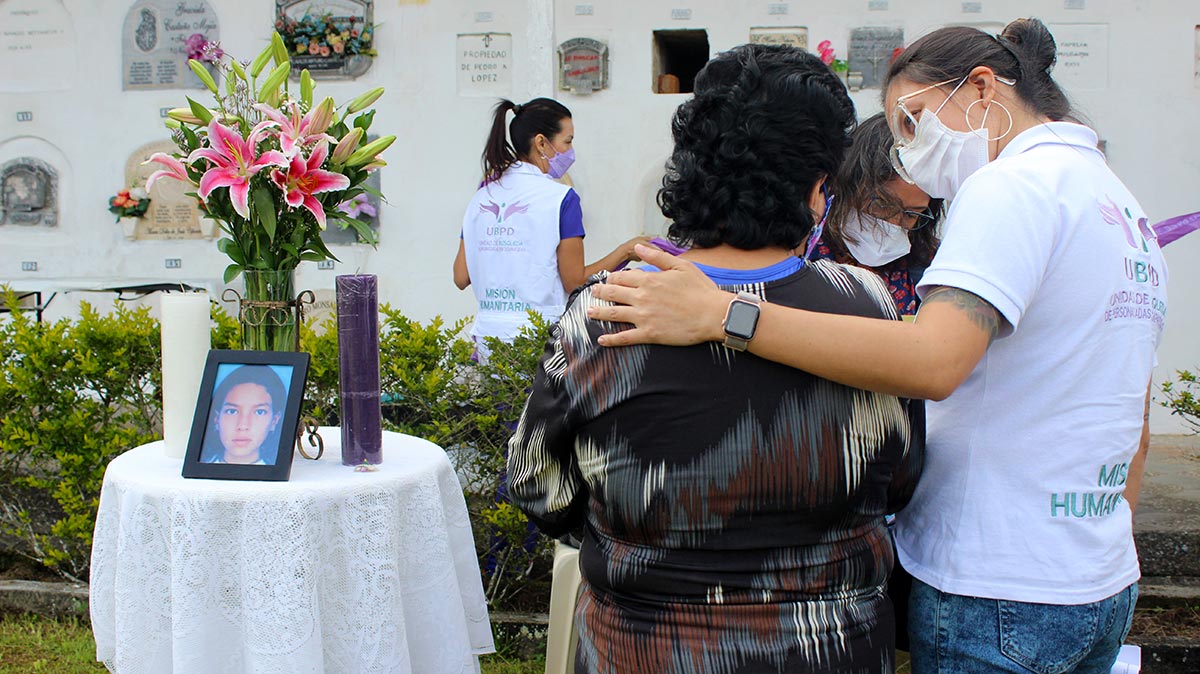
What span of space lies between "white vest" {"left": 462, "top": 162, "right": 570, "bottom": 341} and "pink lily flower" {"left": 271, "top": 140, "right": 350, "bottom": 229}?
170 cm

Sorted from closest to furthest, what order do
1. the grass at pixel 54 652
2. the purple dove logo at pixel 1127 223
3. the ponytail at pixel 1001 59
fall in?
the purple dove logo at pixel 1127 223 < the ponytail at pixel 1001 59 < the grass at pixel 54 652

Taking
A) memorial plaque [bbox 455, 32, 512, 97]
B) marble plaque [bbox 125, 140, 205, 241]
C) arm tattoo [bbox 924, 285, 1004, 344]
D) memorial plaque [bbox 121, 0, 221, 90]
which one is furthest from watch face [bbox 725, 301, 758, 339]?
memorial plaque [bbox 121, 0, 221, 90]

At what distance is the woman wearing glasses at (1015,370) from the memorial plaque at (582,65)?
4485 mm

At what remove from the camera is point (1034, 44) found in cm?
163

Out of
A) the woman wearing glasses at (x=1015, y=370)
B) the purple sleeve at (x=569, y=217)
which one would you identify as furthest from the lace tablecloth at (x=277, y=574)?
the purple sleeve at (x=569, y=217)

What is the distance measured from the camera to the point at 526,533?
335 centimetres

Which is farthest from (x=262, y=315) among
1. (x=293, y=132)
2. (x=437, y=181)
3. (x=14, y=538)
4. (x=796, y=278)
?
(x=437, y=181)

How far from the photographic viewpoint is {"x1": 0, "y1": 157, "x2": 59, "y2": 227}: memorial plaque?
641 centimetres

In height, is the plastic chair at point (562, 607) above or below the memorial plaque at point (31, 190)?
below

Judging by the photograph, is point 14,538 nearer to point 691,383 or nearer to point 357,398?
point 357,398

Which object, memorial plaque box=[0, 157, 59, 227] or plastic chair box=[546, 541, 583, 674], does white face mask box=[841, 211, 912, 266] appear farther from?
memorial plaque box=[0, 157, 59, 227]

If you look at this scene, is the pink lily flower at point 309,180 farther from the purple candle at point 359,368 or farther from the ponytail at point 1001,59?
the ponytail at point 1001,59

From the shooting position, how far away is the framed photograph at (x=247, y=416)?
2035mm

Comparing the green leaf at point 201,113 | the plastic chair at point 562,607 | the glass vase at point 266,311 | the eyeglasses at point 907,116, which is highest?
Answer: the green leaf at point 201,113
